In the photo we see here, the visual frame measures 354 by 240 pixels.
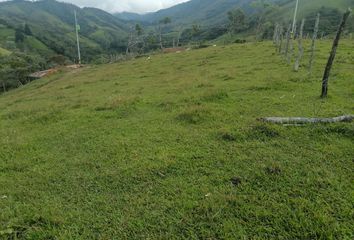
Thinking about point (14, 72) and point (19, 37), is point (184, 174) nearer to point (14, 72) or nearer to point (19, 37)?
point (14, 72)

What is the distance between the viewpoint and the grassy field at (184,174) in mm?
4043

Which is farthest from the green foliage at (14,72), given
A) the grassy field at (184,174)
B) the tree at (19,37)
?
the tree at (19,37)

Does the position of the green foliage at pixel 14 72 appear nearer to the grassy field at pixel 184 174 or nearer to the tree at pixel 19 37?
the grassy field at pixel 184 174

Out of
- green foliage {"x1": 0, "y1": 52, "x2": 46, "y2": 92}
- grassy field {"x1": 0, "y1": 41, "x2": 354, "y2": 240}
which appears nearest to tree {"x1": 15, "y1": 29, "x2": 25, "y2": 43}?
green foliage {"x1": 0, "y1": 52, "x2": 46, "y2": 92}

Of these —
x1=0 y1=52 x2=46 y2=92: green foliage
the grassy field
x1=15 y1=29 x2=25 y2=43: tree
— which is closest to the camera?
the grassy field

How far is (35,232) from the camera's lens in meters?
4.14

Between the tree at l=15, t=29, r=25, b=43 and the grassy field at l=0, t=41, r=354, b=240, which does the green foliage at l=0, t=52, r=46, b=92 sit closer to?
the grassy field at l=0, t=41, r=354, b=240

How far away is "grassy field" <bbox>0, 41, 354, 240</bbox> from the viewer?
4.04 m

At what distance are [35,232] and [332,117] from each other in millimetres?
7415

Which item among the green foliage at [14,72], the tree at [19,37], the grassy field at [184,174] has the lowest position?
the green foliage at [14,72]

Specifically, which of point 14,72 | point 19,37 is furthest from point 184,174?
point 19,37

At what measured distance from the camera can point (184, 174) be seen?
5.43 metres

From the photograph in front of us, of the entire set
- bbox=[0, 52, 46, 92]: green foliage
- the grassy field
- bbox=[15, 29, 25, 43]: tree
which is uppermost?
the grassy field

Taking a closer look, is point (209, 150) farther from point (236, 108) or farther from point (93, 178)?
point (236, 108)
